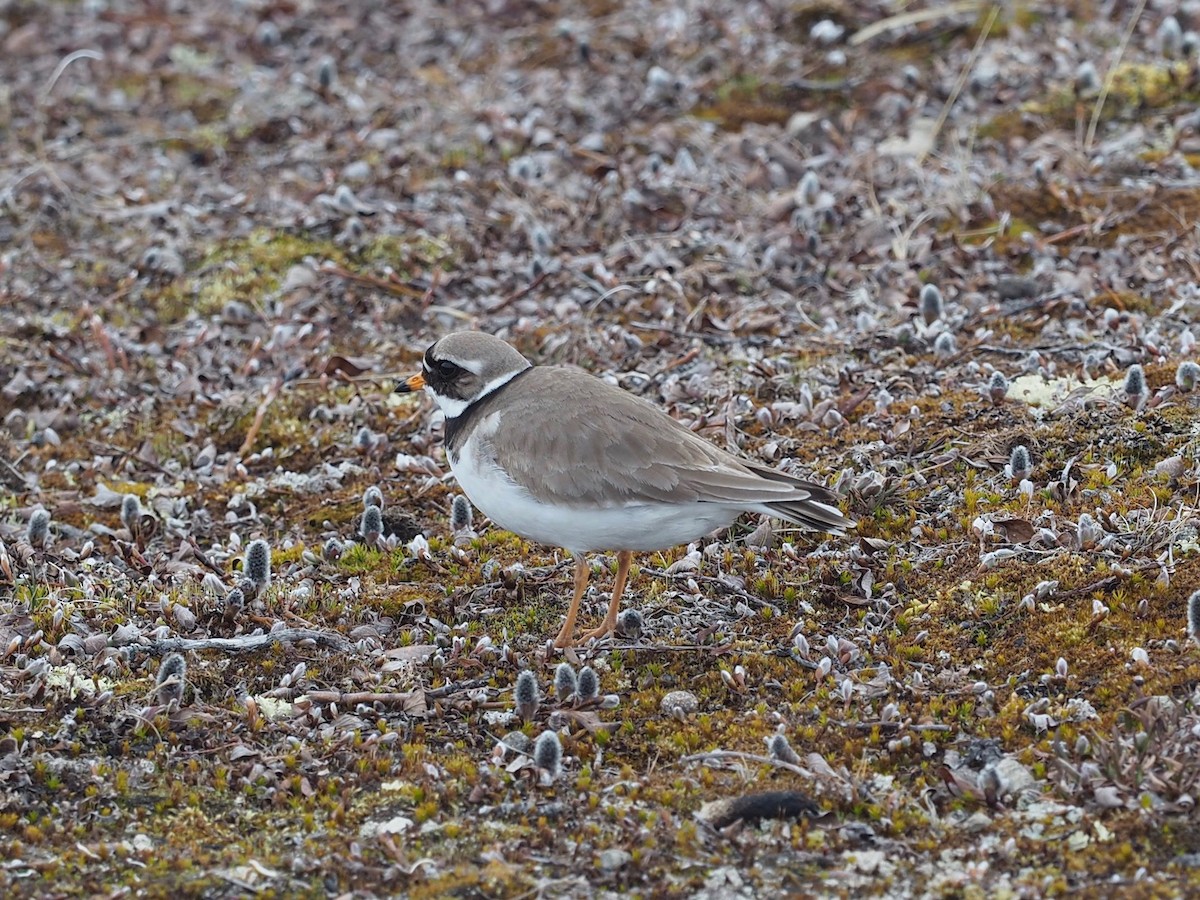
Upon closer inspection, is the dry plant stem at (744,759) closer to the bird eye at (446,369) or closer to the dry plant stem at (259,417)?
the bird eye at (446,369)

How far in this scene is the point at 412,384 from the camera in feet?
29.8

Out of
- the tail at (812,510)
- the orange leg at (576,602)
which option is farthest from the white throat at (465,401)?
the tail at (812,510)

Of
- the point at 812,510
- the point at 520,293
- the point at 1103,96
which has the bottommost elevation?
the point at 520,293

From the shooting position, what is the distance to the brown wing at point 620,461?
753cm

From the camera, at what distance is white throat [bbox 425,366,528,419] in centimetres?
864

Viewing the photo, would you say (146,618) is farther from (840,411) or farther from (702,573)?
(840,411)

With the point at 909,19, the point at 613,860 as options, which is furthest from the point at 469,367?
the point at 909,19

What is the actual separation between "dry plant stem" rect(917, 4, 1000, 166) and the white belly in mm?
6826

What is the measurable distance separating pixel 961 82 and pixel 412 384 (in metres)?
7.23

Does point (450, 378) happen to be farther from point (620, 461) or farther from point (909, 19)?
point (909, 19)

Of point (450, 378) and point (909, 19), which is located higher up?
point (909, 19)

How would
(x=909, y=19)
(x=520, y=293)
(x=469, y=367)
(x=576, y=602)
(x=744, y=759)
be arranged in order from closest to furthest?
1. (x=744, y=759)
2. (x=576, y=602)
3. (x=469, y=367)
4. (x=520, y=293)
5. (x=909, y=19)

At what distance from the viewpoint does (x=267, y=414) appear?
1083cm

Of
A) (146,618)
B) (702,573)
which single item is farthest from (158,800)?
(702,573)
